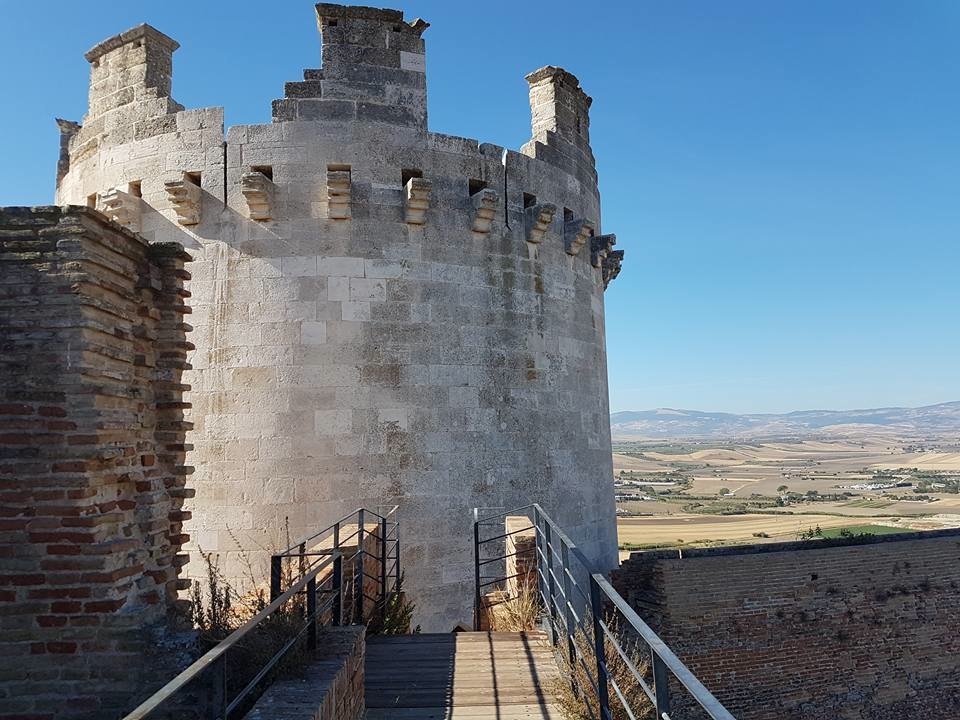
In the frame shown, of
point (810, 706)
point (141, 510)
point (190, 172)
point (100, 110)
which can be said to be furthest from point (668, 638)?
point (100, 110)

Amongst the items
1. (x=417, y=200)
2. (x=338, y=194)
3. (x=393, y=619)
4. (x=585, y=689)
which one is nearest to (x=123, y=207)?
(x=338, y=194)

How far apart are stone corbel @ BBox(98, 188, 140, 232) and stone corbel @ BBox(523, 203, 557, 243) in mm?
5627

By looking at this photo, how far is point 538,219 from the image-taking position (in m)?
11.1

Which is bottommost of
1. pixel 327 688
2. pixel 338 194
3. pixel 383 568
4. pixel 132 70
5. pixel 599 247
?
pixel 383 568

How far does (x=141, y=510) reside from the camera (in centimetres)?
548

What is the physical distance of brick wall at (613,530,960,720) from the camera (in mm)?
12164

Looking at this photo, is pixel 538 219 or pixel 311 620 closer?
pixel 311 620

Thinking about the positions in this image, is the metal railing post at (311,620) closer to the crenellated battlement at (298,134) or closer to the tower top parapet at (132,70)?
the crenellated battlement at (298,134)

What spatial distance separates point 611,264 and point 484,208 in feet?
13.1

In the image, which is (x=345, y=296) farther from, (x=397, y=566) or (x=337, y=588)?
(x=337, y=588)

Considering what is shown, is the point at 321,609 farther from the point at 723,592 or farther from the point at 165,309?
the point at 723,592

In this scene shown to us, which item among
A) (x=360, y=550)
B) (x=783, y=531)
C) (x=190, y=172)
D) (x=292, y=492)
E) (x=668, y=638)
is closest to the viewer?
(x=360, y=550)

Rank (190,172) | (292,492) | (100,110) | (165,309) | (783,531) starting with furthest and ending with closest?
1. (783,531)
2. (100,110)
3. (190,172)
4. (292,492)
5. (165,309)

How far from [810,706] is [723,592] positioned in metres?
2.49
